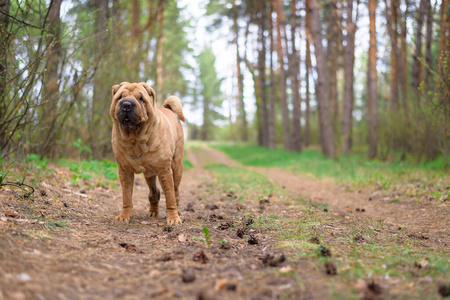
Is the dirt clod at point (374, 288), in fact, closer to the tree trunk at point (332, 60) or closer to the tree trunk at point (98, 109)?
the tree trunk at point (98, 109)

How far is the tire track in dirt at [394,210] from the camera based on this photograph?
4340mm

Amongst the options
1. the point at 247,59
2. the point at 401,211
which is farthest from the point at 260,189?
the point at 247,59

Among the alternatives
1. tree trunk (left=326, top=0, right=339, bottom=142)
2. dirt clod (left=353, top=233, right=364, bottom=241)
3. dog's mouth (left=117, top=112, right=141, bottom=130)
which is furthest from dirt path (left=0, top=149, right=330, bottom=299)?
tree trunk (left=326, top=0, right=339, bottom=142)

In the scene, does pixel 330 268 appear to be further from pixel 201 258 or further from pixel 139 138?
pixel 139 138

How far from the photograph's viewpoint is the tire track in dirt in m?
4.34

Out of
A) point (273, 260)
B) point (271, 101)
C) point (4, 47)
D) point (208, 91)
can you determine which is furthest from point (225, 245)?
point (208, 91)

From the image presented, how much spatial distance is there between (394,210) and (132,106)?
15.9ft

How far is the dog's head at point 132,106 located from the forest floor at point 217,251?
129 cm

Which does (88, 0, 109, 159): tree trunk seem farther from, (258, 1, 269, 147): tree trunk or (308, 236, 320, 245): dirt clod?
(258, 1, 269, 147): tree trunk

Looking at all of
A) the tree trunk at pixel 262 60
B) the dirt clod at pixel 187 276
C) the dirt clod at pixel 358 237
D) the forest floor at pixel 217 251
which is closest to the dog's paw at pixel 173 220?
the forest floor at pixel 217 251

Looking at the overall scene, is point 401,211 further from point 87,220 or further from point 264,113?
point 264,113

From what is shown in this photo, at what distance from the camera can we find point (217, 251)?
3.21m

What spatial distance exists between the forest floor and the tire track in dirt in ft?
0.12

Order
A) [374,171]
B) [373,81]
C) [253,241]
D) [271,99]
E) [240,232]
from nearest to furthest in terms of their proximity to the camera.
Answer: [253,241], [240,232], [374,171], [373,81], [271,99]
